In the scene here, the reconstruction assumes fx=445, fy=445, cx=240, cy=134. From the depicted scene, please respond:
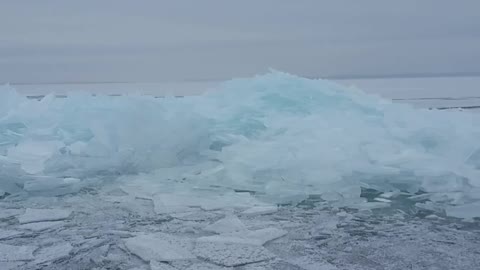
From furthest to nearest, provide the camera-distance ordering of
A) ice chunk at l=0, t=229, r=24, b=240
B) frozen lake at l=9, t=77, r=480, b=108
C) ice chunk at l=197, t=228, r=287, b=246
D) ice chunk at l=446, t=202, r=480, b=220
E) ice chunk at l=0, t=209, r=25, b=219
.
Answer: frozen lake at l=9, t=77, r=480, b=108, ice chunk at l=0, t=209, r=25, b=219, ice chunk at l=446, t=202, r=480, b=220, ice chunk at l=0, t=229, r=24, b=240, ice chunk at l=197, t=228, r=287, b=246

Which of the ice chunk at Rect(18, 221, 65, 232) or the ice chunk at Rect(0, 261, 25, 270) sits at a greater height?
the ice chunk at Rect(0, 261, 25, 270)

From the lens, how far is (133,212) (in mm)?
2938

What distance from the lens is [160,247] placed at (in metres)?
2.26

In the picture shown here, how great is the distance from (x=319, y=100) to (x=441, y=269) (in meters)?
3.72

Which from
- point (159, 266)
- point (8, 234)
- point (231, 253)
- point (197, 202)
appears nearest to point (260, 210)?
point (197, 202)

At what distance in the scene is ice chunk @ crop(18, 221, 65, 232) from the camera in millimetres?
2615

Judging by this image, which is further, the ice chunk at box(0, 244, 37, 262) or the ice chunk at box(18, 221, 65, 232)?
the ice chunk at box(18, 221, 65, 232)

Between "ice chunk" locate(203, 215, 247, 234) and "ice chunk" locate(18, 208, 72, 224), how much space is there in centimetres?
97

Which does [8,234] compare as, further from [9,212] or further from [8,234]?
[9,212]

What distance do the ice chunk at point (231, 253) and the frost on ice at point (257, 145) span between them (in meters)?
0.78

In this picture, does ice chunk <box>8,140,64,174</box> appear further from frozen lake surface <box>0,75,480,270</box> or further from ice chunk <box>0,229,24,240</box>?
ice chunk <box>0,229,24,240</box>

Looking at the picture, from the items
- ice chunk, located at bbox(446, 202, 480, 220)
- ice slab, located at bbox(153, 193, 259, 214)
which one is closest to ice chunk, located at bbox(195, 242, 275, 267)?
ice slab, located at bbox(153, 193, 259, 214)

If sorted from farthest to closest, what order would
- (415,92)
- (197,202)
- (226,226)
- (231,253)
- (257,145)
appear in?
(415,92)
(257,145)
(197,202)
(226,226)
(231,253)

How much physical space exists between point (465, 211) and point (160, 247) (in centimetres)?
189
